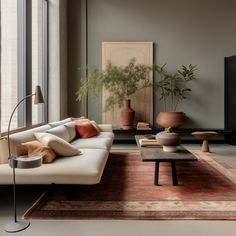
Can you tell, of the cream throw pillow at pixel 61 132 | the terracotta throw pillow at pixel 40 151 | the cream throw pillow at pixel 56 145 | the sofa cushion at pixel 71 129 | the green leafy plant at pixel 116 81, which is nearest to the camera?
the terracotta throw pillow at pixel 40 151

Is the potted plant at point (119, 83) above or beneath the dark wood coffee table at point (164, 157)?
above

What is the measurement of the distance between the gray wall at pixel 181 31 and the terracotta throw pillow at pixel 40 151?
13.7 feet

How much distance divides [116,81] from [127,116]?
0.79 metres

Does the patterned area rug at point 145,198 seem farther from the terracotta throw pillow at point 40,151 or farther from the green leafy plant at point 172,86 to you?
the green leafy plant at point 172,86

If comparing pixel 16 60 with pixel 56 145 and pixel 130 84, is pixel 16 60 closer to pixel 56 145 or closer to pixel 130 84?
pixel 56 145

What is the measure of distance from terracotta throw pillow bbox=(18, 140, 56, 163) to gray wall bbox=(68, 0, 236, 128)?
4.19 meters

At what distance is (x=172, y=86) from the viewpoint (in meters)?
6.78

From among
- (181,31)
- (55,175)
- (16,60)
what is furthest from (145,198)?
(181,31)

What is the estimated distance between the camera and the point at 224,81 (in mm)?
6777

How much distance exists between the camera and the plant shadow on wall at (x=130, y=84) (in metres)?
6.36

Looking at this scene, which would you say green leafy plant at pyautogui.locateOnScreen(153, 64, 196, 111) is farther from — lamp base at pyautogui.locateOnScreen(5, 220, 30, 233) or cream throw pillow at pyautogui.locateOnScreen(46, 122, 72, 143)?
lamp base at pyautogui.locateOnScreen(5, 220, 30, 233)

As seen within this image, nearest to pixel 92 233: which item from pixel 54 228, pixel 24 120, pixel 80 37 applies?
pixel 54 228

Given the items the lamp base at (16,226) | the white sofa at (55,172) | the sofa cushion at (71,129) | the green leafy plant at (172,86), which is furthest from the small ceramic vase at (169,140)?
the green leafy plant at (172,86)

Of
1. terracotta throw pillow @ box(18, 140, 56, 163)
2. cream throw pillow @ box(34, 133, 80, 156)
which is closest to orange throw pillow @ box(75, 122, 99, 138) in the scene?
cream throw pillow @ box(34, 133, 80, 156)
